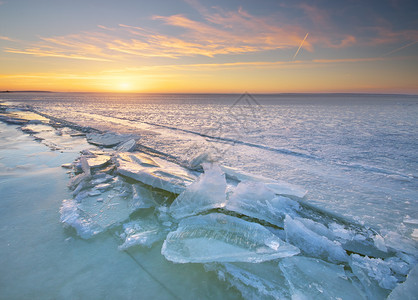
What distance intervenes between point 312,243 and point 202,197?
0.99 m

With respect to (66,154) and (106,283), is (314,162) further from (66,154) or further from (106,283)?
(66,154)

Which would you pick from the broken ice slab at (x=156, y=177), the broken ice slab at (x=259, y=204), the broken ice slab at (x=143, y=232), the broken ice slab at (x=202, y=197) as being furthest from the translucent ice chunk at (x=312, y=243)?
the broken ice slab at (x=156, y=177)

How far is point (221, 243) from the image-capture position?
1.56 meters

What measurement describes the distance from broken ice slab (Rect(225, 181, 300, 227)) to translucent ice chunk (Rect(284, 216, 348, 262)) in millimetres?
194

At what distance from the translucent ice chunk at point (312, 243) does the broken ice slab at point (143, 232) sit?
1046mm

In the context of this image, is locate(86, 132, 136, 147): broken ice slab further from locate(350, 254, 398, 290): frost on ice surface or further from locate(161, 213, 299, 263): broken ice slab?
locate(350, 254, 398, 290): frost on ice surface

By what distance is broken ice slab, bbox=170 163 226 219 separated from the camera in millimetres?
1952

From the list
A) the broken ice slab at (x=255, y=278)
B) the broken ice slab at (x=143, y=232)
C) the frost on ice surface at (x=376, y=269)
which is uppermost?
the frost on ice surface at (x=376, y=269)

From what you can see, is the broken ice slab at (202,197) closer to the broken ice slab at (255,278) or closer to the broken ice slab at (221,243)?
the broken ice slab at (221,243)

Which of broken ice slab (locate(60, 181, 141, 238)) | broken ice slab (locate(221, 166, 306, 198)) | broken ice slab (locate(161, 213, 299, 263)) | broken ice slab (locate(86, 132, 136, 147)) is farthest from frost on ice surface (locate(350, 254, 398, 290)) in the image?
broken ice slab (locate(86, 132, 136, 147))

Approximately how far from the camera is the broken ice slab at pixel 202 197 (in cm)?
195

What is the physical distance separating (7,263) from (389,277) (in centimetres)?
262

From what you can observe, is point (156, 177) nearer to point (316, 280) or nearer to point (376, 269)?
point (316, 280)

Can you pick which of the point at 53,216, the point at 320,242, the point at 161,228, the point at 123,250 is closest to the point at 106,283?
the point at 123,250
